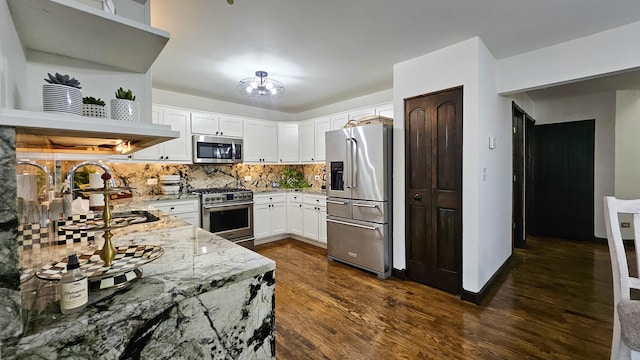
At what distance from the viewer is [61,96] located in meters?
0.89

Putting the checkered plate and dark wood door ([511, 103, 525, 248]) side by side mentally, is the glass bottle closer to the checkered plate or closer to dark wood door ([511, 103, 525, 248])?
the checkered plate

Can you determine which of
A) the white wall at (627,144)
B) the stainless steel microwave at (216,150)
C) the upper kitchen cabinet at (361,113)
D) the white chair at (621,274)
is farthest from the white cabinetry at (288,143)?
the white wall at (627,144)

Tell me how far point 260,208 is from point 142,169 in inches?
69.9

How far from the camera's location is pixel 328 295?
2775 mm

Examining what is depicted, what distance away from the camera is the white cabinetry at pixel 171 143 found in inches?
146

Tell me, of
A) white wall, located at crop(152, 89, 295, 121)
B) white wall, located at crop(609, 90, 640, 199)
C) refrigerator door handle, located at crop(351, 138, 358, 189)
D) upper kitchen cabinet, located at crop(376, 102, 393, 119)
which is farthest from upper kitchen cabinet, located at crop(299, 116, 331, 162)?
white wall, located at crop(609, 90, 640, 199)

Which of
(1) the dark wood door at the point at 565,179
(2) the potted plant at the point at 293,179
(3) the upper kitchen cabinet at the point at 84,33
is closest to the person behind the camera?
(3) the upper kitchen cabinet at the point at 84,33

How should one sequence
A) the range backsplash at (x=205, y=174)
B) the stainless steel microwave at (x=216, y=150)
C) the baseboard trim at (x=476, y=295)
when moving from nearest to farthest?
1. the baseboard trim at (x=476, y=295)
2. the range backsplash at (x=205, y=174)
3. the stainless steel microwave at (x=216, y=150)

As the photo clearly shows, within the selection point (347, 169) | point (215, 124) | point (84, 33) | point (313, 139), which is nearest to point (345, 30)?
point (347, 169)

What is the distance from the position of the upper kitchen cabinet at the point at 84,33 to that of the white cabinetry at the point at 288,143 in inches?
148

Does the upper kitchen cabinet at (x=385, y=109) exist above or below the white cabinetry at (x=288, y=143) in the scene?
above

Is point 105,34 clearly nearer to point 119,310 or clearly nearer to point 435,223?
point 119,310

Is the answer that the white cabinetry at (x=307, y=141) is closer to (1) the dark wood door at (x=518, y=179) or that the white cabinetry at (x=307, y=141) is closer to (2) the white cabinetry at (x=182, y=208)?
(2) the white cabinetry at (x=182, y=208)

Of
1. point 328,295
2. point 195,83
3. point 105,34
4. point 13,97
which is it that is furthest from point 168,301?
point 195,83
